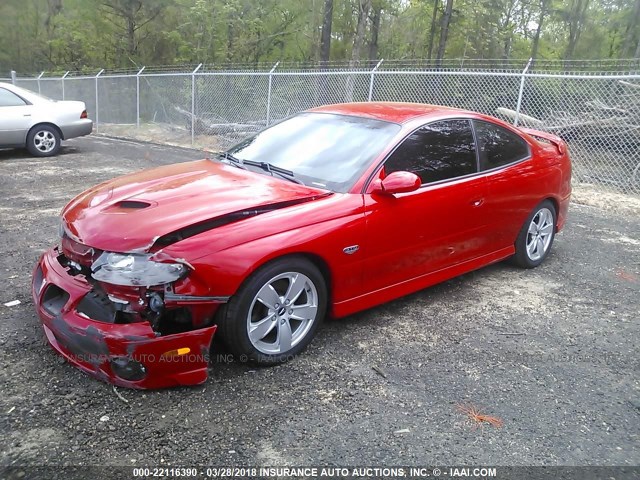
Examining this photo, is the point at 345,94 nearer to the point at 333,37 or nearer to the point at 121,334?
the point at 121,334

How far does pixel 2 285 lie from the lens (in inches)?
156

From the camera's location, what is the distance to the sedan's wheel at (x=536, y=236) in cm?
475

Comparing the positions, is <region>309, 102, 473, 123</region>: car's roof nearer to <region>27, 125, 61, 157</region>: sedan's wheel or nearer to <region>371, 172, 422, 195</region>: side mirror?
<region>371, 172, 422, 195</region>: side mirror

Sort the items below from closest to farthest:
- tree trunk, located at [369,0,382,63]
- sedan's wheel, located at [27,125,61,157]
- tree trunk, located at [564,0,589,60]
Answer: sedan's wheel, located at [27,125,61,157]
tree trunk, located at [369,0,382,63]
tree trunk, located at [564,0,589,60]

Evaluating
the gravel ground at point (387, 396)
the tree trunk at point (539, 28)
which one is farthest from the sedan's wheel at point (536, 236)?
the tree trunk at point (539, 28)

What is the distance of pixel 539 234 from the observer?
495 centimetres

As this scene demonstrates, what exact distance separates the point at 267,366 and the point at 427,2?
28.0 m

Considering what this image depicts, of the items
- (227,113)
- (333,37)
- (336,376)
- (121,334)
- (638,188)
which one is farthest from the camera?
(333,37)

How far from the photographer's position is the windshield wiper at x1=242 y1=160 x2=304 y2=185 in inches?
138

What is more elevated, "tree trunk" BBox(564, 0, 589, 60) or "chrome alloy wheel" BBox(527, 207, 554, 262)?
"tree trunk" BBox(564, 0, 589, 60)

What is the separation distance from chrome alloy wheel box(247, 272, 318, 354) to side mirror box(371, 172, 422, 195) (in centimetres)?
80

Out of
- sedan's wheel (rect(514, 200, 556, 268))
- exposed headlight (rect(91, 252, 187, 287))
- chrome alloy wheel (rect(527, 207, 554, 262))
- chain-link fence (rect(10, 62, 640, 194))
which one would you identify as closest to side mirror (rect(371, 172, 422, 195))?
exposed headlight (rect(91, 252, 187, 287))

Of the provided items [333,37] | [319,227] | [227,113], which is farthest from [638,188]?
[333,37]

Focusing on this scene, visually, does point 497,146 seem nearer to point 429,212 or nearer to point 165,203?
point 429,212
